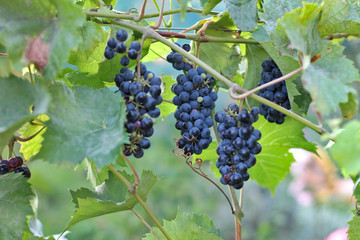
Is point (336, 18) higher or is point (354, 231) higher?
point (336, 18)

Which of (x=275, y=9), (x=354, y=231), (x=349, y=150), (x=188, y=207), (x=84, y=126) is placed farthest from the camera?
(x=188, y=207)

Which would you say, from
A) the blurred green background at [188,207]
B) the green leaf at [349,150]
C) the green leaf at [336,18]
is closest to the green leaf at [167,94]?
the green leaf at [336,18]

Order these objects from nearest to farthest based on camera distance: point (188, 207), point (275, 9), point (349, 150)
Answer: point (349, 150)
point (275, 9)
point (188, 207)

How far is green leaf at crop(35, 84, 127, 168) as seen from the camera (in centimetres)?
44

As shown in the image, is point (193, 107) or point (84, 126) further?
point (193, 107)

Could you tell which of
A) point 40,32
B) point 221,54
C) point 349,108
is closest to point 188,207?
point 221,54

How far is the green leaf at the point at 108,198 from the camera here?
0.57 meters

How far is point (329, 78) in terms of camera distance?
477 millimetres

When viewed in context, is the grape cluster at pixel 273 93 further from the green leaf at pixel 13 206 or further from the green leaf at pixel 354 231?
the green leaf at pixel 13 206

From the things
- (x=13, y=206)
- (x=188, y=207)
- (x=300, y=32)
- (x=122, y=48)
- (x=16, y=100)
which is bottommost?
(x=188, y=207)

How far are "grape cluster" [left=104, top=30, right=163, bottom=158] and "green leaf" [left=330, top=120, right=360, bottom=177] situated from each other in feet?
0.70

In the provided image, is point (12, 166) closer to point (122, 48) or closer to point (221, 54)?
point (122, 48)

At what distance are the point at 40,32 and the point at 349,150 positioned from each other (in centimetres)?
31

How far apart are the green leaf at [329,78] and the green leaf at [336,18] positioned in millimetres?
36
